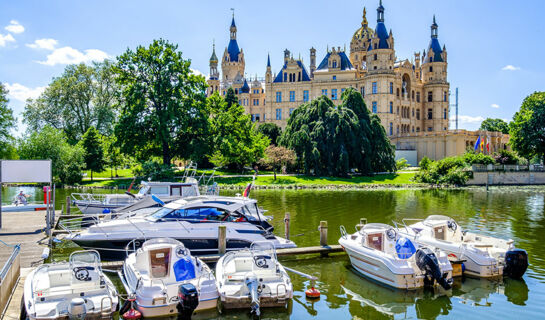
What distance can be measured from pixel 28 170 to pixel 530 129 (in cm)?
6273

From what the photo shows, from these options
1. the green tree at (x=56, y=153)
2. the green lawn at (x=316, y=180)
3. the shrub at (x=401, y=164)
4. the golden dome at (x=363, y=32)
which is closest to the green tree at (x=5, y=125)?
the green tree at (x=56, y=153)

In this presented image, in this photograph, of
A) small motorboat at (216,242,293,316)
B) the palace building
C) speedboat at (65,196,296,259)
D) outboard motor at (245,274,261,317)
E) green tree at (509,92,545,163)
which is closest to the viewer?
outboard motor at (245,274,261,317)

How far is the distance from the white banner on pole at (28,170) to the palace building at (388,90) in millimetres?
69898

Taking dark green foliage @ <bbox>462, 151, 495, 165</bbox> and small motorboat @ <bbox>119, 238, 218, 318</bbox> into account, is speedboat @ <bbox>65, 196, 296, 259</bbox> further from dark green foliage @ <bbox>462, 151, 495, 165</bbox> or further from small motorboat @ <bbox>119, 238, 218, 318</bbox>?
dark green foliage @ <bbox>462, 151, 495, 165</bbox>

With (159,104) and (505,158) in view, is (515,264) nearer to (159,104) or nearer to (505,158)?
(159,104)

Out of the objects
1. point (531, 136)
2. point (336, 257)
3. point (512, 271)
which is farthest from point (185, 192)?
point (531, 136)

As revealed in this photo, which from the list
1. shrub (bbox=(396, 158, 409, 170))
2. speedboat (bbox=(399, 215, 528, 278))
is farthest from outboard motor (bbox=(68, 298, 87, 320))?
shrub (bbox=(396, 158, 409, 170))

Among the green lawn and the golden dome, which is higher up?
the golden dome

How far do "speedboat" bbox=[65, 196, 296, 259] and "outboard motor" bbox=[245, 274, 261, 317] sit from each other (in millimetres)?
4723

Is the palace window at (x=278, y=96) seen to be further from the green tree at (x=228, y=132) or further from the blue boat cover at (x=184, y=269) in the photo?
the blue boat cover at (x=184, y=269)

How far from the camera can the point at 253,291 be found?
1141 centimetres

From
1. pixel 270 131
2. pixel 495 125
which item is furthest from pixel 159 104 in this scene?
pixel 495 125

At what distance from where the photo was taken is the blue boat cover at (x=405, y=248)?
13.9 m

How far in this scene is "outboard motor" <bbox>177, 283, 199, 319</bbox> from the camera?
10.7 meters
